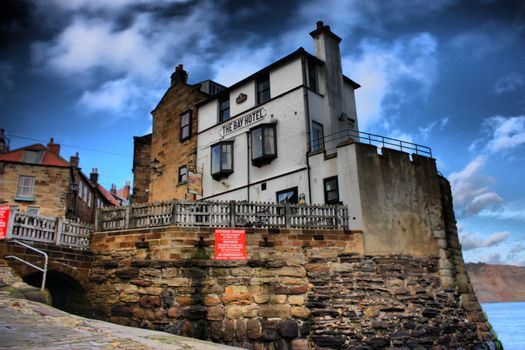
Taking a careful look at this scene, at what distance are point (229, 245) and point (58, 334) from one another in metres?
6.78

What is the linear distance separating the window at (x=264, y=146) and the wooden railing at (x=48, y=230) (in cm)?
799

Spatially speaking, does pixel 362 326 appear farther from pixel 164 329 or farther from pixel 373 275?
pixel 164 329

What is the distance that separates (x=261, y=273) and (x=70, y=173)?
22769 mm

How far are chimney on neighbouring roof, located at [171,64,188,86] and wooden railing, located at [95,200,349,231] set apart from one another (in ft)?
43.1

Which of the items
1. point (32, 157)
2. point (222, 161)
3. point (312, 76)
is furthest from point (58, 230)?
point (32, 157)

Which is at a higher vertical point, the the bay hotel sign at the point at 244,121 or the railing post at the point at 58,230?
the the bay hotel sign at the point at 244,121

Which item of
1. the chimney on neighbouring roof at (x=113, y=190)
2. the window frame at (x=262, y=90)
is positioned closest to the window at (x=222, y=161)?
the window frame at (x=262, y=90)

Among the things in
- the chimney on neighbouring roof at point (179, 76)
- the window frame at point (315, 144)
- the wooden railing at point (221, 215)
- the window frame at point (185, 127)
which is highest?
the chimney on neighbouring roof at point (179, 76)

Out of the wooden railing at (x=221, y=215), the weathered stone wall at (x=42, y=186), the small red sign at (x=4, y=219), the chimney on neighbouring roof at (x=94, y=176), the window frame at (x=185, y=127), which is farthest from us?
the chimney on neighbouring roof at (x=94, y=176)

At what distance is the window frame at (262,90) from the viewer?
67.8 feet

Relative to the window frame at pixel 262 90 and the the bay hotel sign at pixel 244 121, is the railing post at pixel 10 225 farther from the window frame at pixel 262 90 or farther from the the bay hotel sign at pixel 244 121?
the window frame at pixel 262 90

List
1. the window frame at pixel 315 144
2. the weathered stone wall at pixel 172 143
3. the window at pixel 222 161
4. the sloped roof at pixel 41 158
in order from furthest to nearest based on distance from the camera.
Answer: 1. the sloped roof at pixel 41 158
2. the weathered stone wall at pixel 172 143
3. the window at pixel 222 161
4. the window frame at pixel 315 144

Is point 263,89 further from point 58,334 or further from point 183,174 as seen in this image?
point 58,334

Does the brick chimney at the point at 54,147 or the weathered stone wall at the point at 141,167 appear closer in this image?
the weathered stone wall at the point at 141,167
